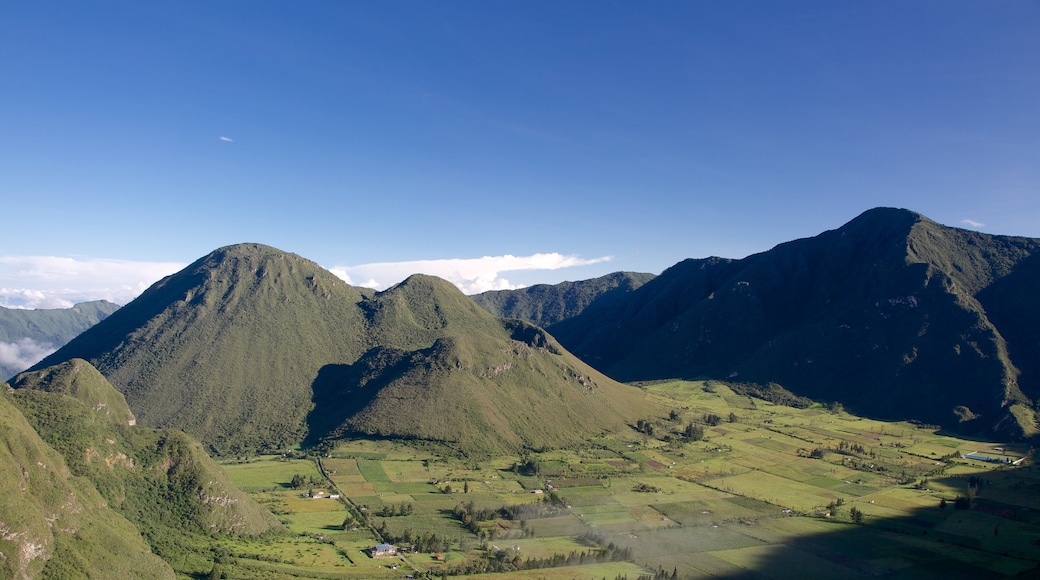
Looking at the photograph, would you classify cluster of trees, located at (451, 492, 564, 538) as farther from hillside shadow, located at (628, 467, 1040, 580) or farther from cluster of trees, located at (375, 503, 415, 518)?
hillside shadow, located at (628, 467, 1040, 580)

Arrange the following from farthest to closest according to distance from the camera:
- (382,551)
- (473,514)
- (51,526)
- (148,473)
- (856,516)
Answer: (856,516), (473,514), (148,473), (382,551), (51,526)

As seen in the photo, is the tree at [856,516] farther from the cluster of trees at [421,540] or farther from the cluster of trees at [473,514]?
the cluster of trees at [421,540]

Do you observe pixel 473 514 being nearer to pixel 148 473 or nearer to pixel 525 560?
pixel 525 560

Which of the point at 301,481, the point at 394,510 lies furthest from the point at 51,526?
the point at 301,481

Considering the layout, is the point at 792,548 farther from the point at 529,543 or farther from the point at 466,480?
the point at 466,480

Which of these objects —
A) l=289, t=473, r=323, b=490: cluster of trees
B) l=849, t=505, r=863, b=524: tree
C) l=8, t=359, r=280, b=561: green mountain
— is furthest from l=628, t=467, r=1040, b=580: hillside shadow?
l=8, t=359, r=280, b=561: green mountain

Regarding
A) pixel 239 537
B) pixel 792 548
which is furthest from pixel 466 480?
pixel 792 548
